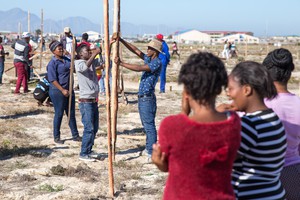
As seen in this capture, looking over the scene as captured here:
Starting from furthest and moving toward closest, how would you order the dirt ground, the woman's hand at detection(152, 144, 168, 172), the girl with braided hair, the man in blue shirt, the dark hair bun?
the man in blue shirt → the dirt ground → the dark hair bun → the girl with braided hair → the woman's hand at detection(152, 144, 168, 172)

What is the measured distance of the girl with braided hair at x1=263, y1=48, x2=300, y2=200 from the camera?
2.93m

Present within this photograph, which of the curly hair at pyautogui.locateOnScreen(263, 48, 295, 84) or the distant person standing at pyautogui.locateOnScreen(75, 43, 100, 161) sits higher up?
the curly hair at pyautogui.locateOnScreen(263, 48, 295, 84)

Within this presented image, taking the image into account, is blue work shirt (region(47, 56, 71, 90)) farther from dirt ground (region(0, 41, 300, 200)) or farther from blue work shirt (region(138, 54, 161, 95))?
blue work shirt (region(138, 54, 161, 95))

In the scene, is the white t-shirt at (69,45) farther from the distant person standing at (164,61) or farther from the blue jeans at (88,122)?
the blue jeans at (88,122)

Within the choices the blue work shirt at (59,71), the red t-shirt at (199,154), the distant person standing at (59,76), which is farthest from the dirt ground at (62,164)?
the red t-shirt at (199,154)

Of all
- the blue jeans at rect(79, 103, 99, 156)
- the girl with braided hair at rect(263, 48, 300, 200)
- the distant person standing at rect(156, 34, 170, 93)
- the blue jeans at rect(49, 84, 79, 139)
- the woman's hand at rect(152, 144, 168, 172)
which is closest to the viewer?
the woman's hand at rect(152, 144, 168, 172)

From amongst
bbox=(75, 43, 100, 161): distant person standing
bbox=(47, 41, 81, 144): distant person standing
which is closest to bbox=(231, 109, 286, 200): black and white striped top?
bbox=(75, 43, 100, 161): distant person standing

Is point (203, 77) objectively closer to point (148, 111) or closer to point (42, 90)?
point (148, 111)

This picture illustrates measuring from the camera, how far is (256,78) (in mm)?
2605

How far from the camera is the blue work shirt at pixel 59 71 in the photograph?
7.40 meters

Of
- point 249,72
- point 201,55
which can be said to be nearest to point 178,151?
point 201,55

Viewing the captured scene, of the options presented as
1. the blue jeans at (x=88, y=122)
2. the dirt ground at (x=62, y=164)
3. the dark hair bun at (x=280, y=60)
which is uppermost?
the dark hair bun at (x=280, y=60)

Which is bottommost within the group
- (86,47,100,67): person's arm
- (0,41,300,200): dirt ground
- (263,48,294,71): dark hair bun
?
(0,41,300,200): dirt ground

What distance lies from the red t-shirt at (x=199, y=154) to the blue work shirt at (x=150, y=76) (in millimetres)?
3900
